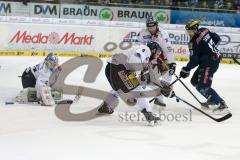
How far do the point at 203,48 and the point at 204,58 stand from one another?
0.49 feet

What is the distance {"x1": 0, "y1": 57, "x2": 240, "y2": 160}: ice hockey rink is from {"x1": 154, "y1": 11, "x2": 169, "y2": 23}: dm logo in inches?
290

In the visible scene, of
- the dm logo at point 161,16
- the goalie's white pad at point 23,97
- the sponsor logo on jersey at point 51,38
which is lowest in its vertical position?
the sponsor logo on jersey at point 51,38

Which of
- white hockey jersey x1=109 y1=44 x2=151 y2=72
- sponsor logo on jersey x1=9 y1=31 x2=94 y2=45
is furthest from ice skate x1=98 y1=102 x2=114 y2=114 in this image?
sponsor logo on jersey x1=9 y1=31 x2=94 y2=45

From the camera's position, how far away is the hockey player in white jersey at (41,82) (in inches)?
312

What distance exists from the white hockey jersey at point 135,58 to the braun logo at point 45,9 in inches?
324

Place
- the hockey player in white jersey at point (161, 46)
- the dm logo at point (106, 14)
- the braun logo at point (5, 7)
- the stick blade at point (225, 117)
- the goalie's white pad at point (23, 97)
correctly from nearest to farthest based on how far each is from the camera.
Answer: the stick blade at point (225, 117)
the hockey player in white jersey at point (161, 46)
the goalie's white pad at point (23, 97)
the braun logo at point (5, 7)
the dm logo at point (106, 14)

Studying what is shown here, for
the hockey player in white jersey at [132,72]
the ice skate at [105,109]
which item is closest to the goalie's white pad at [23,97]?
the ice skate at [105,109]

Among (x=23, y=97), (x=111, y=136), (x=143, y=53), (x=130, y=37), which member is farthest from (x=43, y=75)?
(x=130, y=37)

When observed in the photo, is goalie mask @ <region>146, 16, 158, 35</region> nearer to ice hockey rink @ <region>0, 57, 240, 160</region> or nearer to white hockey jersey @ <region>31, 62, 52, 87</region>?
ice hockey rink @ <region>0, 57, 240, 160</region>

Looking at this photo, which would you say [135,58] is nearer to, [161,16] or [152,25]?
[152,25]

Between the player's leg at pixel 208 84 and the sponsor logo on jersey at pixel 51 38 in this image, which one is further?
the sponsor logo on jersey at pixel 51 38

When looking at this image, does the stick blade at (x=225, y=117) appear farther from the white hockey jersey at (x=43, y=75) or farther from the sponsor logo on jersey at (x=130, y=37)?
the sponsor logo on jersey at (x=130, y=37)

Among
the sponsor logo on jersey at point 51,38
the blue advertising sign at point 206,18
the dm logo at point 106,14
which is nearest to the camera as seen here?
the sponsor logo on jersey at point 51,38

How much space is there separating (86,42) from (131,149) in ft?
29.3
